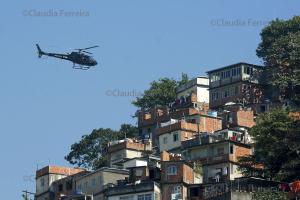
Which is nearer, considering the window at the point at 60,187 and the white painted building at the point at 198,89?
the window at the point at 60,187

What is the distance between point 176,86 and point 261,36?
1452 cm

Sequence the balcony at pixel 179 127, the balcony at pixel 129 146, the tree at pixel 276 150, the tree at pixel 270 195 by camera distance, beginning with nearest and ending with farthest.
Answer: the tree at pixel 270 195 → the tree at pixel 276 150 → the balcony at pixel 179 127 → the balcony at pixel 129 146

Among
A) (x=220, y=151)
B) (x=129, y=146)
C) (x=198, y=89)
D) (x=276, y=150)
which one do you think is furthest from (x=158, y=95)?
(x=276, y=150)

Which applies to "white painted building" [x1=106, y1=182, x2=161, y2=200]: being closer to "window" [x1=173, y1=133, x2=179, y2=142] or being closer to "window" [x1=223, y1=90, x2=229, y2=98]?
"window" [x1=173, y1=133, x2=179, y2=142]

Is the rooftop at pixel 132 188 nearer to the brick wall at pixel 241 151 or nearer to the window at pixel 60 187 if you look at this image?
the brick wall at pixel 241 151

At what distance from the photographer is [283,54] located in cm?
14450

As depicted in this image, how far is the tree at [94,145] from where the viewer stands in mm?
148250

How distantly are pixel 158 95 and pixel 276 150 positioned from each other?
5807 centimetres

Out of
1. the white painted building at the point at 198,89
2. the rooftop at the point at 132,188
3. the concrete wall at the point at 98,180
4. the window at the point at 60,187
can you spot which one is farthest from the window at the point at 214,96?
the rooftop at the point at 132,188

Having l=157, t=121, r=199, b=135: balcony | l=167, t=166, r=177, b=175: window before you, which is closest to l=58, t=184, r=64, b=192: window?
l=157, t=121, r=199, b=135: balcony

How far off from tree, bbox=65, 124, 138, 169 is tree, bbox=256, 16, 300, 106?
1980 centimetres

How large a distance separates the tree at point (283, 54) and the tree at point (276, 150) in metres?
30.3

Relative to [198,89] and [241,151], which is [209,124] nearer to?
[241,151]

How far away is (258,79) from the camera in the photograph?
485 feet
